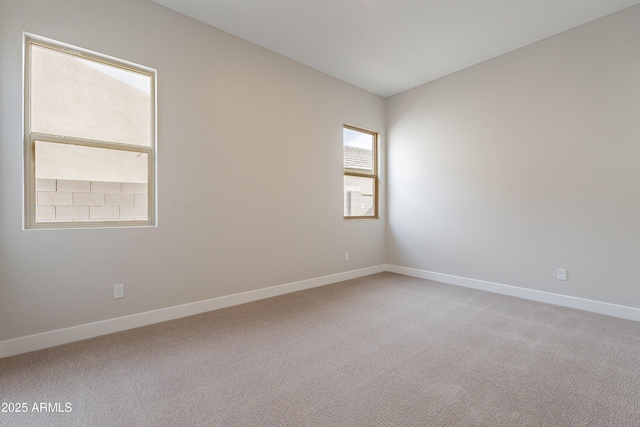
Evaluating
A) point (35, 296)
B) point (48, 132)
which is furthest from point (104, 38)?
point (35, 296)

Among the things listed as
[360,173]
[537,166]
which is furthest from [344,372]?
[360,173]

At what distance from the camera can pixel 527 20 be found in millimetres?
2885

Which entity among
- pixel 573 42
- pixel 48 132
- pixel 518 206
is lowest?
pixel 518 206

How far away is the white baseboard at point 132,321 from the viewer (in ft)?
6.93

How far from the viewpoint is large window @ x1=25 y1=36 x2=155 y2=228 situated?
2.23 m

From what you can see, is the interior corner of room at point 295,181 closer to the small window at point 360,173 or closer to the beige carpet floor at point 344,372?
the small window at point 360,173

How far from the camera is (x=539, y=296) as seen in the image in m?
3.27

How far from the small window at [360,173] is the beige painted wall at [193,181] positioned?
25 cm

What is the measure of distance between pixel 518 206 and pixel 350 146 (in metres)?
2.43

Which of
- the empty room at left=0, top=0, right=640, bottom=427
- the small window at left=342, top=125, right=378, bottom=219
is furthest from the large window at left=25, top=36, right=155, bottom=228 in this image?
the small window at left=342, top=125, right=378, bottom=219

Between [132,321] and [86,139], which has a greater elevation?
[86,139]

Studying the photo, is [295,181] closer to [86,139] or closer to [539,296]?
[86,139]

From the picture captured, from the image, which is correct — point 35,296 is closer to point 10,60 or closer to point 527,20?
point 10,60

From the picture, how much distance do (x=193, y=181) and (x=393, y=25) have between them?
266 cm
